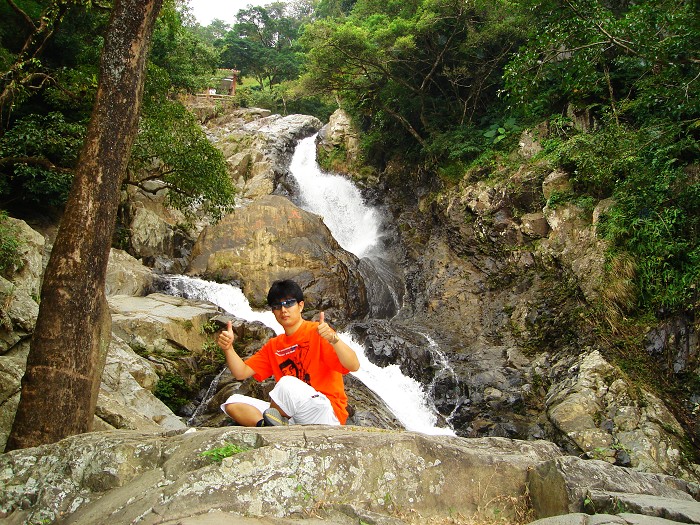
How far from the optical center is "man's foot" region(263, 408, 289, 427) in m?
3.54

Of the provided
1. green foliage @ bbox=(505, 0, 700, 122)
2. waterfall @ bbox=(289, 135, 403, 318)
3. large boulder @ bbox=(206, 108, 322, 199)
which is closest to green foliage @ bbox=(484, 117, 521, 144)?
waterfall @ bbox=(289, 135, 403, 318)

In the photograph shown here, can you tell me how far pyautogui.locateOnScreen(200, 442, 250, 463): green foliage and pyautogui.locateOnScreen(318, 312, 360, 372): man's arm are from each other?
0.93 metres

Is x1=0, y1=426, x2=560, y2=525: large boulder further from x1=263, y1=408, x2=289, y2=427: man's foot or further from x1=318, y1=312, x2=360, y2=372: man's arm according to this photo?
x1=318, y1=312, x2=360, y2=372: man's arm

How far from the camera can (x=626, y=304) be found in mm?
9125

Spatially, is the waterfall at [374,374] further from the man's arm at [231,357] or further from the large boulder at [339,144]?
the large boulder at [339,144]

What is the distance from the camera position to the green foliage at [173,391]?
7848 mm

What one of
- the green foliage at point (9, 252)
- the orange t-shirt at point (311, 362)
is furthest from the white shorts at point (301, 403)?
the green foliage at point (9, 252)

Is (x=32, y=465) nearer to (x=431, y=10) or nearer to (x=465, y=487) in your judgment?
(x=465, y=487)

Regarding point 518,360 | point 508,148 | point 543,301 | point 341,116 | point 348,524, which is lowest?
point 518,360

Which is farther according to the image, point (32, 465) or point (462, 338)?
point (462, 338)

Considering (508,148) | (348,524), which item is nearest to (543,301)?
(508,148)

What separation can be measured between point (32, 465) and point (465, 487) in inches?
107

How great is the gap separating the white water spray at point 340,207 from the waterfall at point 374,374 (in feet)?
19.4

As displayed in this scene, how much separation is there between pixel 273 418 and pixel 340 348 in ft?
2.35
